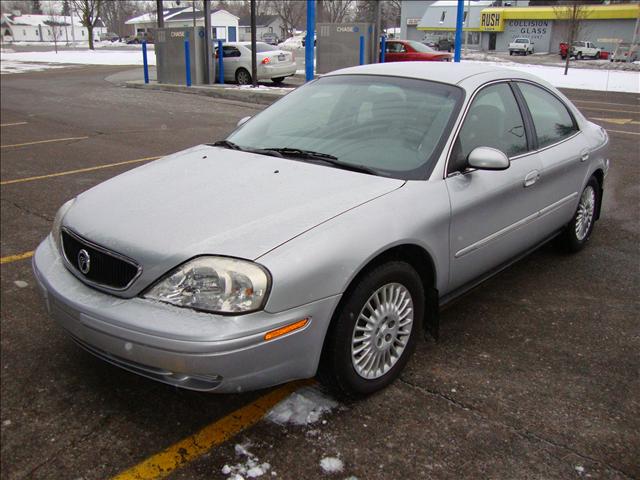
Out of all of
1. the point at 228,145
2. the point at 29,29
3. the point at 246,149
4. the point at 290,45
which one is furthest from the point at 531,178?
the point at 29,29

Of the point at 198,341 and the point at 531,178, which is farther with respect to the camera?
the point at 531,178

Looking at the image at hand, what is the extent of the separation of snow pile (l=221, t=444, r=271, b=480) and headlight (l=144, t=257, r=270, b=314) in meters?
0.65

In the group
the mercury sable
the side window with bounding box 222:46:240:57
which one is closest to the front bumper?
the mercury sable

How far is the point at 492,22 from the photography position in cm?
5341

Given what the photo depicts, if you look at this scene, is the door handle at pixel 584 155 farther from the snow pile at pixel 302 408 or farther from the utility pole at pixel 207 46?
the utility pole at pixel 207 46

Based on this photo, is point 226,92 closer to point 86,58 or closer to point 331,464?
point 331,464

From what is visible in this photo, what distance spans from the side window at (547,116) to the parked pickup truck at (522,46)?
48.7m

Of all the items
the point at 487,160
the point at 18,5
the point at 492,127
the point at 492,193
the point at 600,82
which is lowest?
the point at 600,82

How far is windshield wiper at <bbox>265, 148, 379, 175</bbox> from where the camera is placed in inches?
123

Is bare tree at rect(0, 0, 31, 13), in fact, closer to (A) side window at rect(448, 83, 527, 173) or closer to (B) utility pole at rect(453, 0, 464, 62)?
(B) utility pole at rect(453, 0, 464, 62)

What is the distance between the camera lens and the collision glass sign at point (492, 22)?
5278cm

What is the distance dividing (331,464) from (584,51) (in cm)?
4823

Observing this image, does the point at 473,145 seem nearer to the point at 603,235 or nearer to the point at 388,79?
the point at 388,79

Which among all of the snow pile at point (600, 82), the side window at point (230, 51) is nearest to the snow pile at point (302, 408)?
the snow pile at point (600, 82)
